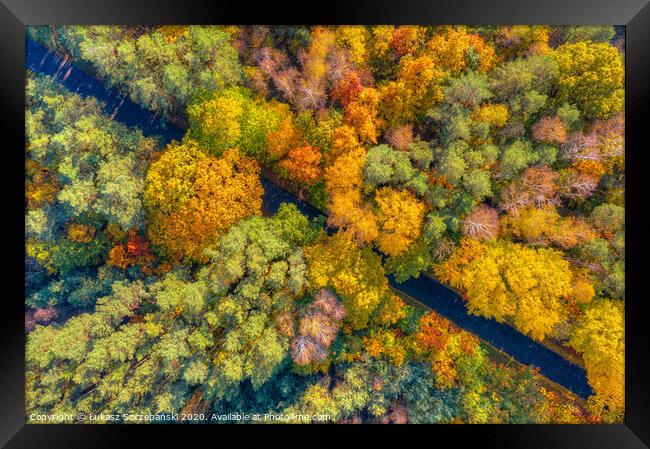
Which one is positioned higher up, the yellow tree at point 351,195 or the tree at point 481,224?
the yellow tree at point 351,195

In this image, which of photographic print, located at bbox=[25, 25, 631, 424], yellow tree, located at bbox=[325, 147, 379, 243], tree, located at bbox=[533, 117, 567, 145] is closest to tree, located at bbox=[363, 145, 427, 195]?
photographic print, located at bbox=[25, 25, 631, 424]

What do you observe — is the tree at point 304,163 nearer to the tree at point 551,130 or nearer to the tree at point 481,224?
the tree at point 481,224

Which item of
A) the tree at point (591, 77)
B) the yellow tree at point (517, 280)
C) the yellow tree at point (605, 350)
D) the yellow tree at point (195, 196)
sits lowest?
the yellow tree at point (605, 350)

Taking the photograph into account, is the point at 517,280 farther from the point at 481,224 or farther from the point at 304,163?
the point at 304,163

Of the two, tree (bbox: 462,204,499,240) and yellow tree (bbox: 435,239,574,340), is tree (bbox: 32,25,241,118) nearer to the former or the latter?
tree (bbox: 462,204,499,240)

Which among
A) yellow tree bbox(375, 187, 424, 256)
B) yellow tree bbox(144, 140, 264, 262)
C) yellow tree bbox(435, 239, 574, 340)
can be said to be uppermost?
yellow tree bbox(144, 140, 264, 262)
